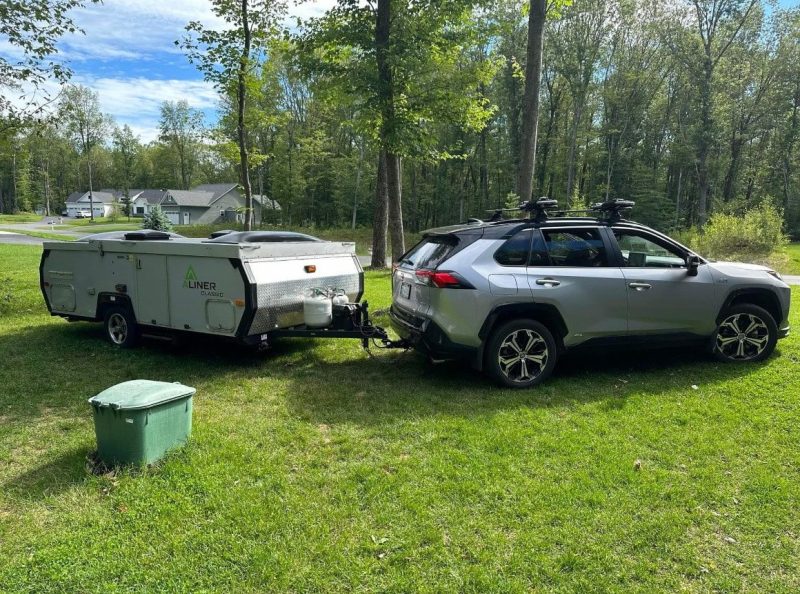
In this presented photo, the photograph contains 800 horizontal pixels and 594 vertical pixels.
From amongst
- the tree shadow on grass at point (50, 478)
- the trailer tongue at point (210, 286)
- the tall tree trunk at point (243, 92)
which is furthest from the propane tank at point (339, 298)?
the tall tree trunk at point (243, 92)

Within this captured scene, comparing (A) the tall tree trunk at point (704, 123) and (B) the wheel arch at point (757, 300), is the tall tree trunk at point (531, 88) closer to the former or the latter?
(B) the wheel arch at point (757, 300)

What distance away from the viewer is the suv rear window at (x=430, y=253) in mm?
5495

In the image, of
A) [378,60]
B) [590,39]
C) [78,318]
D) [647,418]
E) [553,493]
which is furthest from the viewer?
[590,39]

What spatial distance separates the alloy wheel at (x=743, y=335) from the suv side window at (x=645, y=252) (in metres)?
0.95

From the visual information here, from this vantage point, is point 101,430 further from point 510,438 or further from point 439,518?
point 510,438

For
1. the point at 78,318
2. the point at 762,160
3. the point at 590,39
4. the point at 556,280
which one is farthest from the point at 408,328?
the point at 762,160

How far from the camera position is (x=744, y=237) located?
18.4m

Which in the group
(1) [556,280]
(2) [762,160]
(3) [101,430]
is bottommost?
(3) [101,430]

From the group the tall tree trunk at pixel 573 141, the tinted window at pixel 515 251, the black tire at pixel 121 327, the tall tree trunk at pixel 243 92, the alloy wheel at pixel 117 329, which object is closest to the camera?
the tinted window at pixel 515 251

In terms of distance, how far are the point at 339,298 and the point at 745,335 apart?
479 cm

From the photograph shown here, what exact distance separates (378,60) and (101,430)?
24.4 feet

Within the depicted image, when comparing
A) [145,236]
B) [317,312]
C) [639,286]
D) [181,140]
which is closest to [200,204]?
[181,140]

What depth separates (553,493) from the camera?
3.45m

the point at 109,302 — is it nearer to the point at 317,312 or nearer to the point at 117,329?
the point at 117,329
